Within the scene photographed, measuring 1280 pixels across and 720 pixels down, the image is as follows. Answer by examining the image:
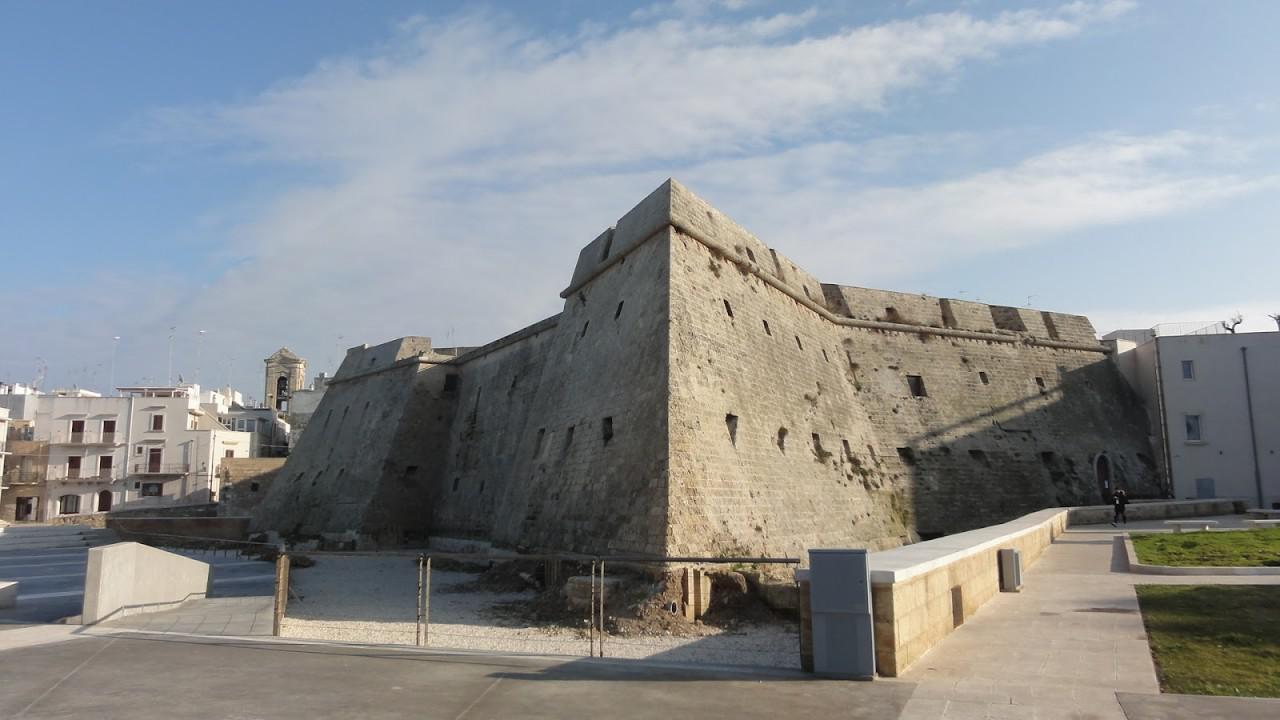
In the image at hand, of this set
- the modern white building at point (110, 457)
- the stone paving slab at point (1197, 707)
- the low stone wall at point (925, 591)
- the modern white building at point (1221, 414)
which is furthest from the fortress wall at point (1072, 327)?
the modern white building at point (110, 457)

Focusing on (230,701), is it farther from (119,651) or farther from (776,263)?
(776,263)

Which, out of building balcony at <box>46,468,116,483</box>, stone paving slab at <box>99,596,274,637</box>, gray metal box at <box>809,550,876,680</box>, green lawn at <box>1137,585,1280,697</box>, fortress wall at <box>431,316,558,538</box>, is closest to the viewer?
A: green lawn at <box>1137,585,1280,697</box>

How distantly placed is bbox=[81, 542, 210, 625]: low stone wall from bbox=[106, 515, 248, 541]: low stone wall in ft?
60.5

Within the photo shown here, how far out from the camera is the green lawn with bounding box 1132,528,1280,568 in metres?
11.3

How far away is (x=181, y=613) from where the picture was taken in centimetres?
942

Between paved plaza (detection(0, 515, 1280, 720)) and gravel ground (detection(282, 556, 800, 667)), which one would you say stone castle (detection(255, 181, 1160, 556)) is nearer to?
gravel ground (detection(282, 556, 800, 667))


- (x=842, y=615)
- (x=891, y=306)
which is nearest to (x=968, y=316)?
(x=891, y=306)

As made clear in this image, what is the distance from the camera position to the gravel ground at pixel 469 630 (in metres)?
9.23

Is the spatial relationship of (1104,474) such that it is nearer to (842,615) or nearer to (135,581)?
(842,615)

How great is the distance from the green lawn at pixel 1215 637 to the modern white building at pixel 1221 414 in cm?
1915

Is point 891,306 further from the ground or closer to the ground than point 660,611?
further from the ground

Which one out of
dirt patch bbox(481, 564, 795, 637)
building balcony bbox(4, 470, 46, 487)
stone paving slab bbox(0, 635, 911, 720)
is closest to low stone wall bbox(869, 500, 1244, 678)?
stone paving slab bbox(0, 635, 911, 720)

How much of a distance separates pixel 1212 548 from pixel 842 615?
422 inches

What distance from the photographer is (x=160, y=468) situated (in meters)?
40.9
